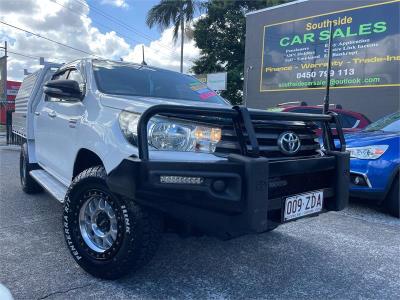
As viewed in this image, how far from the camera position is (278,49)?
1552 centimetres

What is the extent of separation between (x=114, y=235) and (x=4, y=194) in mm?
3434

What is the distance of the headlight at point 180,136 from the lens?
246 cm

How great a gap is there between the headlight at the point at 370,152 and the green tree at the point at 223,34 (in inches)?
887

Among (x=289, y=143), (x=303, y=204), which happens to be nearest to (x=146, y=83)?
(x=289, y=143)

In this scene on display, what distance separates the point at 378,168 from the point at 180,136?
287 cm

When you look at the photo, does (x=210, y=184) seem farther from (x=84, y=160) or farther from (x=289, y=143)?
(x=84, y=160)

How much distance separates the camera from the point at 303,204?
8.84 feet

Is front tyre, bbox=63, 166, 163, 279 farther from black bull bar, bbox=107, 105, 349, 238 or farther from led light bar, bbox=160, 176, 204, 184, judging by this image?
led light bar, bbox=160, 176, 204, 184

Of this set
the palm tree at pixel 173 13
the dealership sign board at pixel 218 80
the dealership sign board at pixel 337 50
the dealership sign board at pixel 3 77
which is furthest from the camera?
the dealership sign board at pixel 3 77

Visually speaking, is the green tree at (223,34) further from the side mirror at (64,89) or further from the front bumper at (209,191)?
the front bumper at (209,191)

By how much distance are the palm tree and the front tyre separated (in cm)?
2068

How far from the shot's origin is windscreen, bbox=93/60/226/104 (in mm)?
3432

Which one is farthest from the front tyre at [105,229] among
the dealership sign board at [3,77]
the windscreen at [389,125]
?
the dealership sign board at [3,77]

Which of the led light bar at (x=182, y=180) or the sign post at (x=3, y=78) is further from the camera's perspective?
the sign post at (x=3, y=78)
